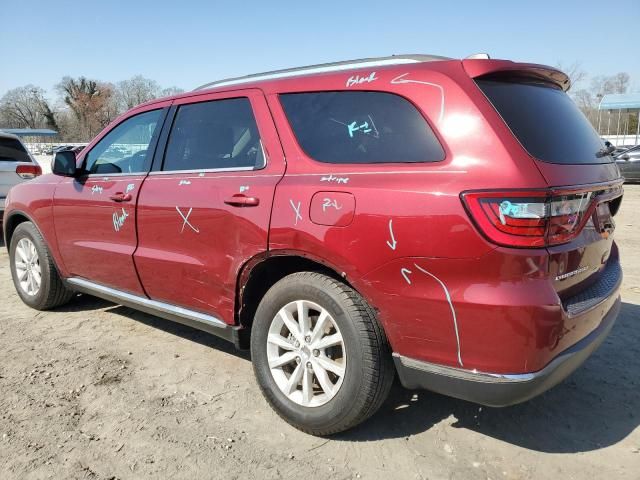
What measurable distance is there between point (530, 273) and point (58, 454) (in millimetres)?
2347

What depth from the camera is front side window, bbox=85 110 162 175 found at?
3664mm

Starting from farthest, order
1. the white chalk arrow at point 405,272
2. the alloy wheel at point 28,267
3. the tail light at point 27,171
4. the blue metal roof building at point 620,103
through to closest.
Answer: the blue metal roof building at point 620,103, the tail light at point 27,171, the alloy wheel at point 28,267, the white chalk arrow at point 405,272

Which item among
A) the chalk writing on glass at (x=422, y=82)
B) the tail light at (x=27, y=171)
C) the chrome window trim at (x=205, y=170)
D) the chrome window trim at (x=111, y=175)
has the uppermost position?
the chalk writing on glass at (x=422, y=82)

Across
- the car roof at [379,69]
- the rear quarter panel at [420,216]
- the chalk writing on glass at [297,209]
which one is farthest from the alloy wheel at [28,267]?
the rear quarter panel at [420,216]

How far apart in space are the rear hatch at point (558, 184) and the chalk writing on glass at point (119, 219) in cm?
247

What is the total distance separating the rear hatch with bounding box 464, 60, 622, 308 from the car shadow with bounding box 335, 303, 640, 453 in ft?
2.53

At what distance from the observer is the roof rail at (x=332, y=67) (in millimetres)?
2551

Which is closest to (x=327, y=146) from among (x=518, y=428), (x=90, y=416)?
(x=518, y=428)

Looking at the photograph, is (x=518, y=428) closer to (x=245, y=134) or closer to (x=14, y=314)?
(x=245, y=134)

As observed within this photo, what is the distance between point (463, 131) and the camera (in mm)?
2168

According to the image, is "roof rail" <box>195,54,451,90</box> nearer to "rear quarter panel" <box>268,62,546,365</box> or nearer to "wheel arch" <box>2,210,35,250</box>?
"rear quarter panel" <box>268,62,546,365</box>

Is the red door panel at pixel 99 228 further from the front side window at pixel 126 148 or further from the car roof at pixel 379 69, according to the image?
the car roof at pixel 379 69

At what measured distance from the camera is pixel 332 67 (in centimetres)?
285

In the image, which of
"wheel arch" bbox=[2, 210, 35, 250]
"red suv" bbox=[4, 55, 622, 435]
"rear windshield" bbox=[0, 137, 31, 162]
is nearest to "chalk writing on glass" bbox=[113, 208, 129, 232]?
"red suv" bbox=[4, 55, 622, 435]
